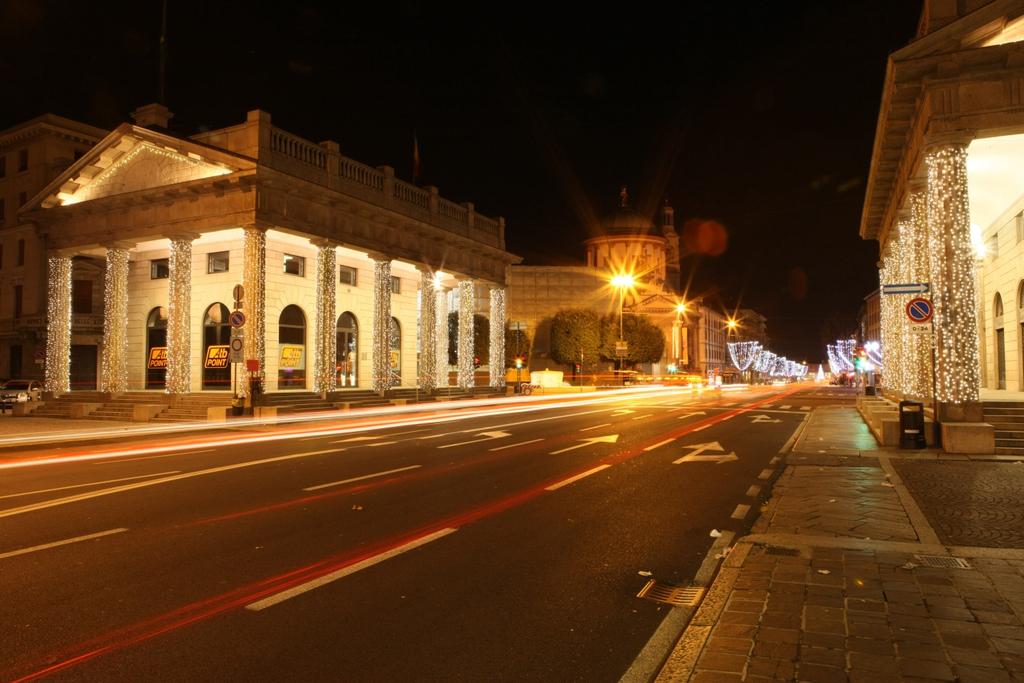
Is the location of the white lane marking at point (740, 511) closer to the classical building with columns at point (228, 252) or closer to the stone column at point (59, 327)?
the classical building with columns at point (228, 252)

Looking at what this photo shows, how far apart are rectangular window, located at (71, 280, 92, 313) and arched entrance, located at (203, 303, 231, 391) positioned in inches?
957

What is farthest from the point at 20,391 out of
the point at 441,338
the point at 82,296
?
the point at 441,338

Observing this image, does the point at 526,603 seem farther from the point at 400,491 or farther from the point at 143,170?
A: the point at 143,170

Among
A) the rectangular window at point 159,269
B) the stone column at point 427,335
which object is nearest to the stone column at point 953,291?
the stone column at point 427,335

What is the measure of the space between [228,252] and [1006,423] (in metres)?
28.1

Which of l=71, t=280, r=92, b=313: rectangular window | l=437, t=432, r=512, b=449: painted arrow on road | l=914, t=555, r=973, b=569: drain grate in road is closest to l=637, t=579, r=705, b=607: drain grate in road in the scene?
l=914, t=555, r=973, b=569: drain grate in road

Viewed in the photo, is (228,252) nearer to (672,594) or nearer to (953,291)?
(953,291)

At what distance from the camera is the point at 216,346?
1158 inches

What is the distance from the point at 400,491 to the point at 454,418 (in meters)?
15.0

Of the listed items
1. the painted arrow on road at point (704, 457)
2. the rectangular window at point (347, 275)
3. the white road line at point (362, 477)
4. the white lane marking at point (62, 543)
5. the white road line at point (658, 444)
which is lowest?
the painted arrow on road at point (704, 457)

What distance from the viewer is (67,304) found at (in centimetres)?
3133

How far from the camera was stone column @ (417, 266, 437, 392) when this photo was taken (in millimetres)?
35875

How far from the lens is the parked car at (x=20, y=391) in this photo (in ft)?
109

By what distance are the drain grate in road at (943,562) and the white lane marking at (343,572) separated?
462cm
